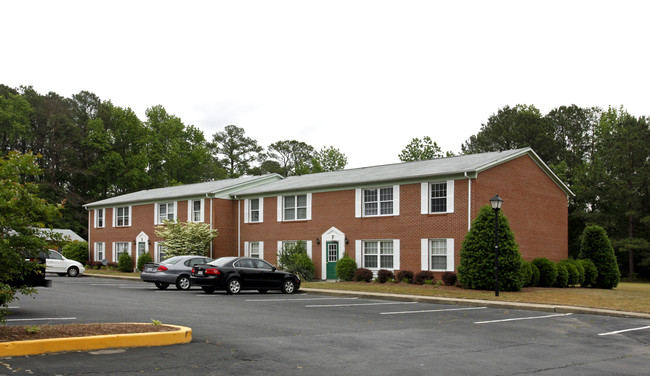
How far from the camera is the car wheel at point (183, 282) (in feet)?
84.0

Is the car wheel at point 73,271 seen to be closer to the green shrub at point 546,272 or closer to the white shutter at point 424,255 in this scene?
the white shutter at point 424,255

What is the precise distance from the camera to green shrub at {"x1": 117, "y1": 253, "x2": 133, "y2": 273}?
4369 centimetres

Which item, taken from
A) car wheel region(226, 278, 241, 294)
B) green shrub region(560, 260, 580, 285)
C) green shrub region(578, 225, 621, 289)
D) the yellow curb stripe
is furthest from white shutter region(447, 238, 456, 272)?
the yellow curb stripe

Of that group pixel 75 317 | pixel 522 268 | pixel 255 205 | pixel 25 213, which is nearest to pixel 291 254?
pixel 255 205

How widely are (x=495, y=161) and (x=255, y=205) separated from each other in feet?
51.2

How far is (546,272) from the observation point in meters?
28.5

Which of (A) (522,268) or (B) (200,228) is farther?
(B) (200,228)

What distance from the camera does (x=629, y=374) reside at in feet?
27.7

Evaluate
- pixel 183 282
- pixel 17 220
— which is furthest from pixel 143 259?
pixel 17 220

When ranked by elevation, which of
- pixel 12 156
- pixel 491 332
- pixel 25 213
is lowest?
pixel 491 332

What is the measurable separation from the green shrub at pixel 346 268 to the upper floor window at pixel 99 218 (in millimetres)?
25772

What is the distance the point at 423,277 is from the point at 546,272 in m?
5.69

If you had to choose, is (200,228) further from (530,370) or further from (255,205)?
(530,370)

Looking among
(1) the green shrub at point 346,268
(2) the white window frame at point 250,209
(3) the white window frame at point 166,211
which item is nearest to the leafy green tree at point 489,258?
(1) the green shrub at point 346,268
